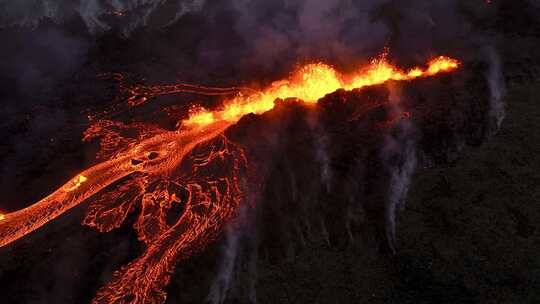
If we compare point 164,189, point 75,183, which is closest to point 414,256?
point 164,189

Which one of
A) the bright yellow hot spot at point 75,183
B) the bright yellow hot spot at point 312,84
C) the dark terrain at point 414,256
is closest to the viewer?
the dark terrain at point 414,256

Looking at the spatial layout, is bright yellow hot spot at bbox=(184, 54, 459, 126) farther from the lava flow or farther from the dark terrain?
the dark terrain

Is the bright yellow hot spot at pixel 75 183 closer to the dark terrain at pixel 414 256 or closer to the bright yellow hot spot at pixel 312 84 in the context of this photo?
the dark terrain at pixel 414 256

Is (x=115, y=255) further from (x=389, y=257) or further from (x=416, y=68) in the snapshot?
(x=416, y=68)

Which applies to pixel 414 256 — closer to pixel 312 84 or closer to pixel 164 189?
pixel 164 189

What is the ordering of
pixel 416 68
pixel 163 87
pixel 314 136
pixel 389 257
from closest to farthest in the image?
1. pixel 389 257
2. pixel 314 136
3. pixel 416 68
4. pixel 163 87

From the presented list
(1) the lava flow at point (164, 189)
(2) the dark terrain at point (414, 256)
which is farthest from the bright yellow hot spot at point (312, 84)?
(2) the dark terrain at point (414, 256)

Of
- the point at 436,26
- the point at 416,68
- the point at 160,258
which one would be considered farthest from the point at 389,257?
the point at 436,26
